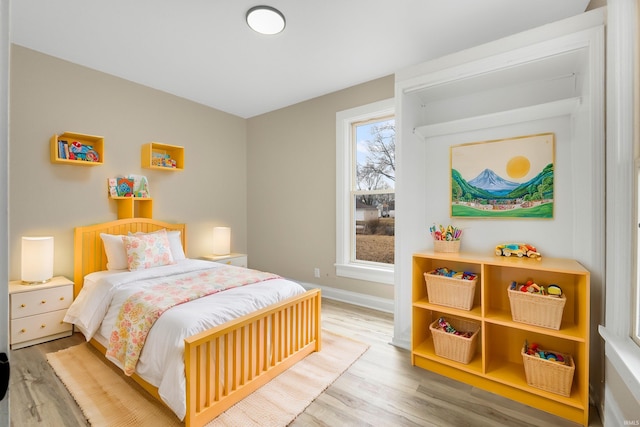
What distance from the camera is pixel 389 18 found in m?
2.37

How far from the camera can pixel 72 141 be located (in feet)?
10.1

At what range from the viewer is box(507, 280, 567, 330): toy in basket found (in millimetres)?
1775

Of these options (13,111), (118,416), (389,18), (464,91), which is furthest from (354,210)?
(13,111)

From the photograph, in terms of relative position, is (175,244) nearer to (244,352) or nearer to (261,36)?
(244,352)

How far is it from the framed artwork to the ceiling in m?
0.98

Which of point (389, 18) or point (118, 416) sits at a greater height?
point (389, 18)

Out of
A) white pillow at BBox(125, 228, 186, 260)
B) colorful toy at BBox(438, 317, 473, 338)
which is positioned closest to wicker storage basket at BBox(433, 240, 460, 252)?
colorful toy at BBox(438, 317, 473, 338)

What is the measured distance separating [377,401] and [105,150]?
359cm

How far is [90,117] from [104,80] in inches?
17.7

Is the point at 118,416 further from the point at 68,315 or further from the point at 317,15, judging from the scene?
the point at 317,15

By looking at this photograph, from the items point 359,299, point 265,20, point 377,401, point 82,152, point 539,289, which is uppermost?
point 265,20

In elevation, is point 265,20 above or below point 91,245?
above

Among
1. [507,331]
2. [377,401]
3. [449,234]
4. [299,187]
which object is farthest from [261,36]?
[507,331]

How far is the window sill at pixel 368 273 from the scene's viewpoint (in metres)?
3.37
